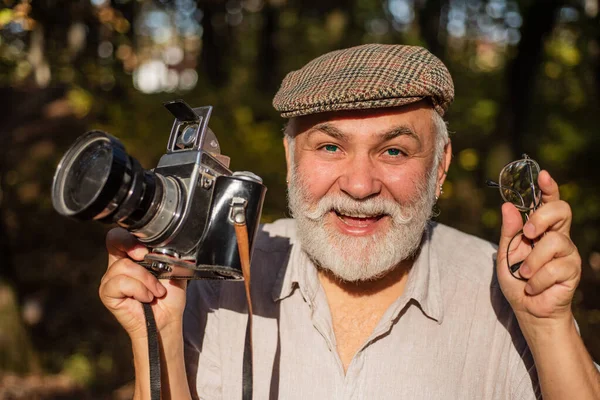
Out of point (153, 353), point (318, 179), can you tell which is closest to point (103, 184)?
point (153, 353)

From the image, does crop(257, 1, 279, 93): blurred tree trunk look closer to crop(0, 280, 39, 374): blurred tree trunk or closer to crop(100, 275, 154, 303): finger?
crop(0, 280, 39, 374): blurred tree trunk

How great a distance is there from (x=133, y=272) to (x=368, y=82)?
990 mm

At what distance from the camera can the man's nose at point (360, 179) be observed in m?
2.05

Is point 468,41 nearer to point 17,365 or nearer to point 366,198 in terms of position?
point 17,365

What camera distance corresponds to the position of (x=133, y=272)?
189cm

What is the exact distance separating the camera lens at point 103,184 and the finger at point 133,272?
0.23 metres

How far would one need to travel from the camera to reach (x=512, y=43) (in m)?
7.25

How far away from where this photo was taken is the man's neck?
2.23m

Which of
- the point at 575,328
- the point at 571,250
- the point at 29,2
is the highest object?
the point at 29,2

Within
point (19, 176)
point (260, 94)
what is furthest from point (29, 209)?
point (260, 94)

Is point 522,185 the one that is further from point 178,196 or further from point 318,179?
point 178,196

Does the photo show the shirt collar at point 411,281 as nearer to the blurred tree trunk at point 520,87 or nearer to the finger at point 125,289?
the finger at point 125,289

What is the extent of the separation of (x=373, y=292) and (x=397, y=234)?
302 millimetres

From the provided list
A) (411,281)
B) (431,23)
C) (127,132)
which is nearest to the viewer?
(411,281)
